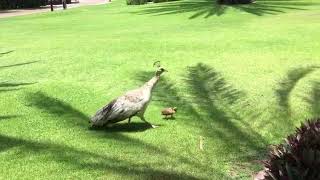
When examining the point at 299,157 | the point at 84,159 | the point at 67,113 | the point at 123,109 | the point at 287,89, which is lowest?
the point at 67,113

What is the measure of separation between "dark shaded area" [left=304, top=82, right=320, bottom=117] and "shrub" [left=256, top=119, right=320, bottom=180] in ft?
14.6

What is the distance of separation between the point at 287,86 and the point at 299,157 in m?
6.76

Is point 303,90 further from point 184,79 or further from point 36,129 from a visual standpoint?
point 36,129

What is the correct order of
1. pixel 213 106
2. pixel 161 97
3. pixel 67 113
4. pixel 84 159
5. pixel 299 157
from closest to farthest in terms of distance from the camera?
pixel 299 157, pixel 84 159, pixel 67 113, pixel 213 106, pixel 161 97

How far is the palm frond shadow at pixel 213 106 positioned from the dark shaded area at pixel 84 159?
1.30 meters

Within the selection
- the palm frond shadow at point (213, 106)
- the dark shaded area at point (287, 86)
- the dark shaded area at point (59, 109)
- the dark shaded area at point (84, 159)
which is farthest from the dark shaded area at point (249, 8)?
the dark shaded area at point (84, 159)

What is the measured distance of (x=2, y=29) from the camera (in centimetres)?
2627

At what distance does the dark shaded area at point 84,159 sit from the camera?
23.3ft

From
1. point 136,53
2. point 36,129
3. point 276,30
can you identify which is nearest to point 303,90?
point 36,129

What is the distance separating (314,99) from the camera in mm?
10461

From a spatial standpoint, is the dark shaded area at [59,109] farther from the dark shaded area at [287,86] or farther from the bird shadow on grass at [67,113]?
the dark shaded area at [287,86]

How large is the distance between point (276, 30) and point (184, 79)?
7856 mm

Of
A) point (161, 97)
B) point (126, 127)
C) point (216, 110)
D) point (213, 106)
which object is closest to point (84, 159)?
point (126, 127)

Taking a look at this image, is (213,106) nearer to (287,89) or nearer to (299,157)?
(287,89)
